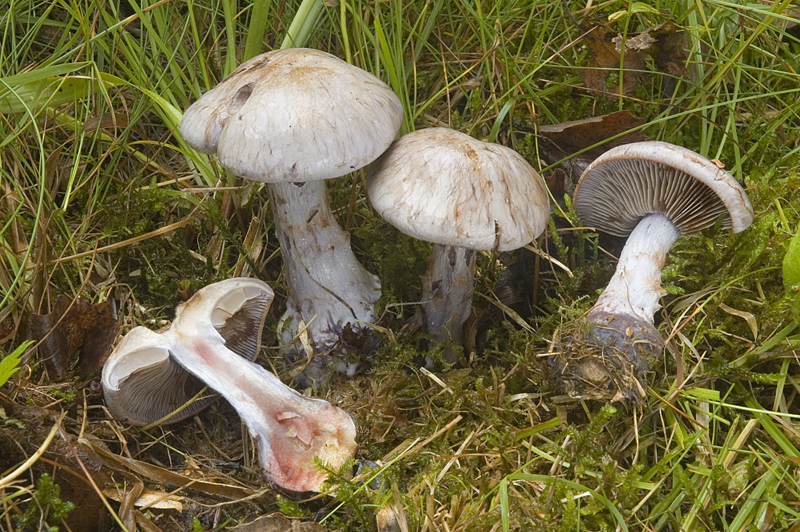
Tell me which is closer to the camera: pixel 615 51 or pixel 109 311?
pixel 109 311

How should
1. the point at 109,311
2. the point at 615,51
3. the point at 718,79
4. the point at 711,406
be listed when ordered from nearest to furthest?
the point at 711,406 → the point at 109,311 → the point at 718,79 → the point at 615,51

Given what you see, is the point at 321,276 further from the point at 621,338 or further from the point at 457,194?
the point at 621,338

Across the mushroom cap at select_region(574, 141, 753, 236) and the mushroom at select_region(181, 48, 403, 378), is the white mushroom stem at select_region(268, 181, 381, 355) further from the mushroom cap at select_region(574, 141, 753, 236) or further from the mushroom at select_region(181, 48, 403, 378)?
the mushroom cap at select_region(574, 141, 753, 236)

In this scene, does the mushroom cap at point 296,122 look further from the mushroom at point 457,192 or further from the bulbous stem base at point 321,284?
the bulbous stem base at point 321,284

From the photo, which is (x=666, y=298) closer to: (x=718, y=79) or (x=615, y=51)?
(x=718, y=79)

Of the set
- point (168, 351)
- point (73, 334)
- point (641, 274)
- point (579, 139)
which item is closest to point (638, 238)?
point (641, 274)

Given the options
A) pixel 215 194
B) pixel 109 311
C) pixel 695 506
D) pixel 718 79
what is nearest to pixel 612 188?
pixel 718 79
